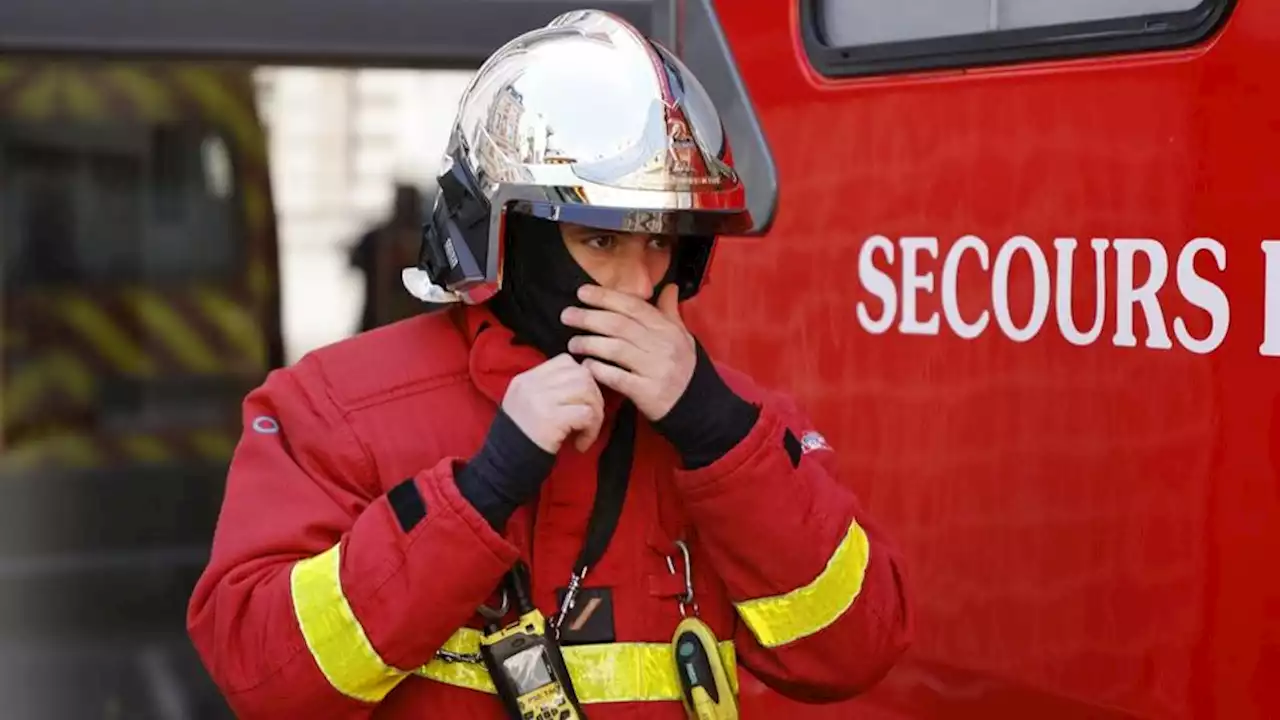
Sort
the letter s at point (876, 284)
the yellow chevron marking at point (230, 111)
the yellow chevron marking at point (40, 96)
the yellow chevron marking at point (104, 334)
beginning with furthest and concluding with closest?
the yellow chevron marking at point (104, 334)
the yellow chevron marking at point (230, 111)
the yellow chevron marking at point (40, 96)
the letter s at point (876, 284)

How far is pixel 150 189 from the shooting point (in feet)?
17.8

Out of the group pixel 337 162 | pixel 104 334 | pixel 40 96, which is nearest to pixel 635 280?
pixel 337 162

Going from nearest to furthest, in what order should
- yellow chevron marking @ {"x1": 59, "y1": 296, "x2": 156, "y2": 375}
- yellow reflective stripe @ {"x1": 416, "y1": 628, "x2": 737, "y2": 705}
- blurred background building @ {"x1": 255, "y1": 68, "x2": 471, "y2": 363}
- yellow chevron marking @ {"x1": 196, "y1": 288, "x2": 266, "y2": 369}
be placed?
yellow reflective stripe @ {"x1": 416, "y1": 628, "x2": 737, "y2": 705}
blurred background building @ {"x1": 255, "y1": 68, "x2": 471, "y2": 363}
yellow chevron marking @ {"x1": 59, "y1": 296, "x2": 156, "y2": 375}
yellow chevron marking @ {"x1": 196, "y1": 288, "x2": 266, "y2": 369}

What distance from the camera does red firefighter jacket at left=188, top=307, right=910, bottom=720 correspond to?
1758 millimetres

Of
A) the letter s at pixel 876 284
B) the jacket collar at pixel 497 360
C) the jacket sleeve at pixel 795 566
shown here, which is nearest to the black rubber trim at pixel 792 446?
the jacket sleeve at pixel 795 566

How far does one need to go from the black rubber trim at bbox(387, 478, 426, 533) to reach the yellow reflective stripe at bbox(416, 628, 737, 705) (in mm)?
172

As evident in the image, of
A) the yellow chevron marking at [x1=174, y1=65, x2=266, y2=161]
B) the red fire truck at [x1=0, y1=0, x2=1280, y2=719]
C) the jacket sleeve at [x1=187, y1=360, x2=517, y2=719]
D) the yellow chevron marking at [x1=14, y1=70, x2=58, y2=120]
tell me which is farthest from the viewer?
the yellow chevron marking at [x1=174, y1=65, x2=266, y2=161]

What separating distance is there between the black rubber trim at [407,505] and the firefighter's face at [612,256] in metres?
0.28

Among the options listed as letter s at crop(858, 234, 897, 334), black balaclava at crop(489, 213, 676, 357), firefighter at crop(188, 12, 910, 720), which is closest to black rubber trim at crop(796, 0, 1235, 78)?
letter s at crop(858, 234, 897, 334)

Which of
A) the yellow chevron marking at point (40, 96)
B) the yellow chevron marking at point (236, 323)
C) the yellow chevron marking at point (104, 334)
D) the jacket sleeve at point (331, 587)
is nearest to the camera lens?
the jacket sleeve at point (331, 587)

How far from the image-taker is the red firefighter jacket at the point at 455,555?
1758mm

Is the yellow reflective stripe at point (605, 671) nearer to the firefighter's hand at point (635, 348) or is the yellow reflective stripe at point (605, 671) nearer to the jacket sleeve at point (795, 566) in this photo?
the jacket sleeve at point (795, 566)

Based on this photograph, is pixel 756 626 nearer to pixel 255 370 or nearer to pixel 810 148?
pixel 810 148

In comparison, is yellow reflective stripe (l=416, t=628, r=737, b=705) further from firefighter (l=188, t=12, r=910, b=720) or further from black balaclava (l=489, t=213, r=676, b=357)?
black balaclava (l=489, t=213, r=676, b=357)
